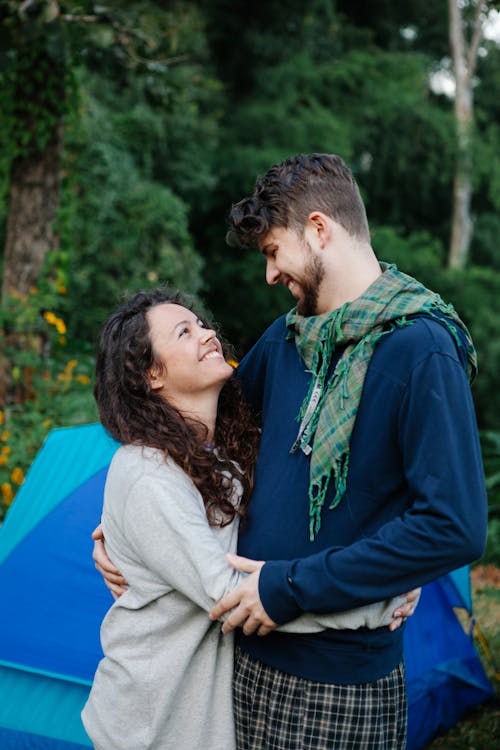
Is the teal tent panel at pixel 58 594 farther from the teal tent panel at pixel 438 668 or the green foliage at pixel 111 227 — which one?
the green foliage at pixel 111 227

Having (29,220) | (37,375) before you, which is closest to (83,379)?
(37,375)

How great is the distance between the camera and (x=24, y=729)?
2570 mm

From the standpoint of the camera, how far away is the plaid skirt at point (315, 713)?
161cm

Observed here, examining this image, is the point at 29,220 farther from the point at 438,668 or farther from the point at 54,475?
the point at 438,668

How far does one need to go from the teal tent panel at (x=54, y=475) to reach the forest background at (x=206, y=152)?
4.80 ft

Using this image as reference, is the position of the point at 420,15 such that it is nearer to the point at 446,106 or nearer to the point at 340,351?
the point at 446,106

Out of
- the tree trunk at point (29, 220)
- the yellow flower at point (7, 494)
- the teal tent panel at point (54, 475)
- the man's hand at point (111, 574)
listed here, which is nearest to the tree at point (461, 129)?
the tree trunk at point (29, 220)

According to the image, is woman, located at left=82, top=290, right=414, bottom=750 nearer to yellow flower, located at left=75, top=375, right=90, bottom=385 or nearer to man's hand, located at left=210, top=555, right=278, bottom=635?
man's hand, located at left=210, top=555, right=278, bottom=635

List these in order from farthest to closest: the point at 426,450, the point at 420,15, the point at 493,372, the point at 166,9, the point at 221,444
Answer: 1. the point at 420,15
2. the point at 493,372
3. the point at 166,9
4. the point at 221,444
5. the point at 426,450

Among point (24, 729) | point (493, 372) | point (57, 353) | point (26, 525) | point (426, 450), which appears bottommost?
point (493, 372)

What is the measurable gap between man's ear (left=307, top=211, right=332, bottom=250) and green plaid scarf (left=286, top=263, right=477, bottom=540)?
14 cm

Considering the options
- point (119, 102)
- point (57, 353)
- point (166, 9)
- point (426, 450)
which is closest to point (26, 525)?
point (426, 450)

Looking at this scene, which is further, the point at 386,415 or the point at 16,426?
the point at 16,426

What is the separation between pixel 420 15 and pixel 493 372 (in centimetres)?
722
